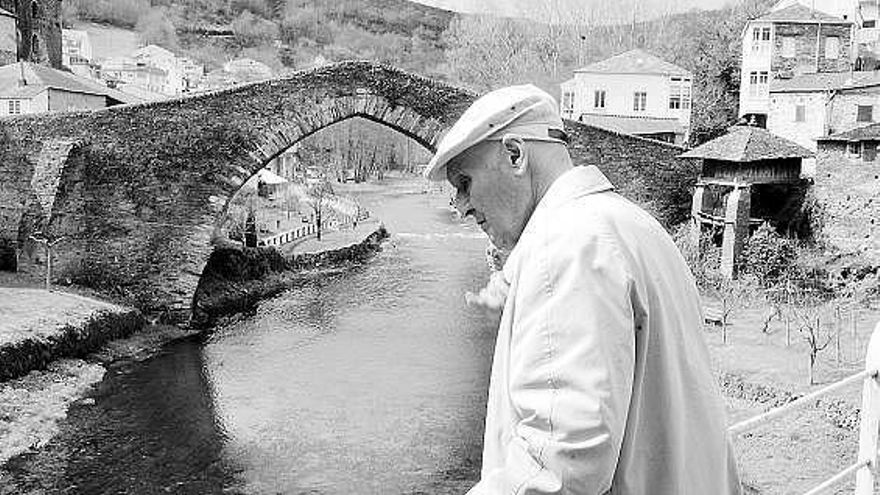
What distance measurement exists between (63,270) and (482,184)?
62.1 ft

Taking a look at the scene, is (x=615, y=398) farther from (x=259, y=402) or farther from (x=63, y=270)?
(x=63, y=270)

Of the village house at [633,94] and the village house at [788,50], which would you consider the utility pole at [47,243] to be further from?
the village house at [633,94]

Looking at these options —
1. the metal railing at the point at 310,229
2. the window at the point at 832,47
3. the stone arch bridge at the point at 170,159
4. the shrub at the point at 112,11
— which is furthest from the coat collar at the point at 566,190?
the shrub at the point at 112,11

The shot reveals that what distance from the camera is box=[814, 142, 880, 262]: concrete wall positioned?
1945 cm

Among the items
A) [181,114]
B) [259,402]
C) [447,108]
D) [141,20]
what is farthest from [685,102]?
[141,20]

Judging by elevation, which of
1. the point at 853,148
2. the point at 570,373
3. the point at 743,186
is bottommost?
the point at 743,186

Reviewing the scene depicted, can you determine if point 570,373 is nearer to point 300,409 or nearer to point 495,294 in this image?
point 495,294

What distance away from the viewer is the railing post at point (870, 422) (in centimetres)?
315

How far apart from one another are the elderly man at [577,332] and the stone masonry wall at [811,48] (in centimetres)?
2982

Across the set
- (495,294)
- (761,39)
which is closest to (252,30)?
(761,39)

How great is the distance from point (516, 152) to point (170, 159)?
61.1 feet

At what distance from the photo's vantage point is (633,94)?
38.9 m

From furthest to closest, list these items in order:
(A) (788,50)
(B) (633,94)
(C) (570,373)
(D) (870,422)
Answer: (B) (633,94) → (A) (788,50) → (D) (870,422) → (C) (570,373)

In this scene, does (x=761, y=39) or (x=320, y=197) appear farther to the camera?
(x=320, y=197)
